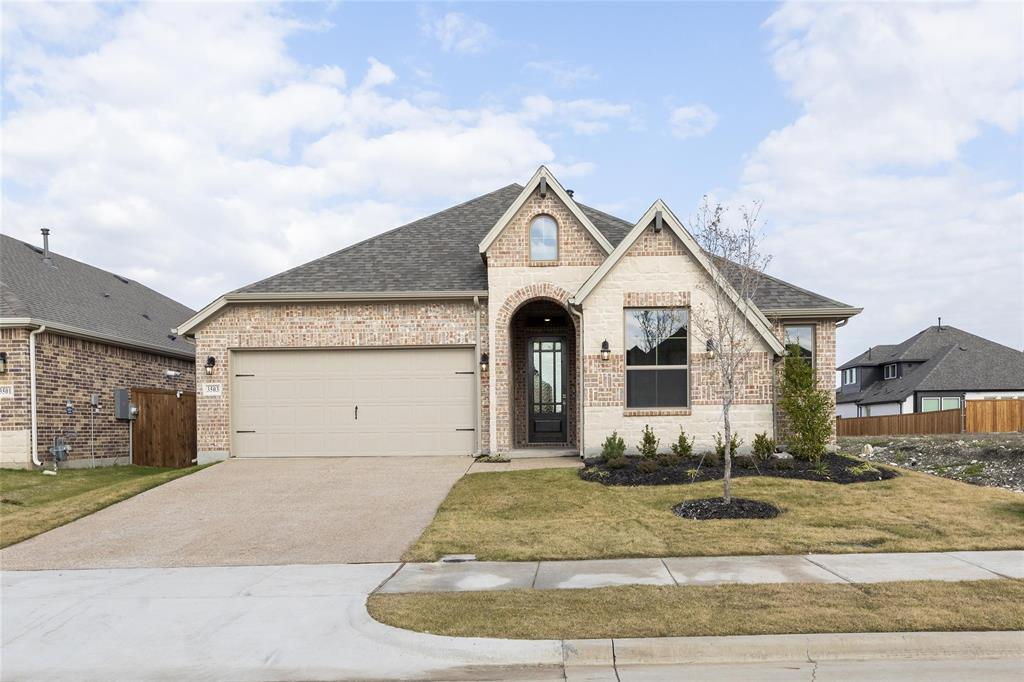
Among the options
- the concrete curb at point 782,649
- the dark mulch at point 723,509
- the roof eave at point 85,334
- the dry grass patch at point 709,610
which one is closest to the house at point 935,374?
the dark mulch at point 723,509

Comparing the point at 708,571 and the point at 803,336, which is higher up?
the point at 803,336

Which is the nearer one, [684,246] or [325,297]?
[684,246]

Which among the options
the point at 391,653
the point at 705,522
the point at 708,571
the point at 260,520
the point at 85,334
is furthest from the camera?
the point at 85,334

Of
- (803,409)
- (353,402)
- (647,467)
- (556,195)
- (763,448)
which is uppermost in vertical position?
(556,195)

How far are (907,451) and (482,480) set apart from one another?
1433cm

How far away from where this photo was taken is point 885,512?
10758mm

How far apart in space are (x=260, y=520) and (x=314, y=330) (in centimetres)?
641

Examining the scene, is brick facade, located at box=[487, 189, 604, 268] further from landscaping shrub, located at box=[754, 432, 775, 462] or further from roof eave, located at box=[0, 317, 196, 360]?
roof eave, located at box=[0, 317, 196, 360]

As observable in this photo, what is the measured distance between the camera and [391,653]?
5.87 m

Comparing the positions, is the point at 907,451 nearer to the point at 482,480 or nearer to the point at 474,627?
the point at 482,480

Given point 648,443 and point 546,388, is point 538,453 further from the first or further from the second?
point 648,443

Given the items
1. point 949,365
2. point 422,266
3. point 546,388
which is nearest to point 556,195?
point 422,266

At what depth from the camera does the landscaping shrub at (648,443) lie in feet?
48.6

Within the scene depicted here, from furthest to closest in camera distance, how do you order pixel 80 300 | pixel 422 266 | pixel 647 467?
pixel 80 300 < pixel 422 266 < pixel 647 467
